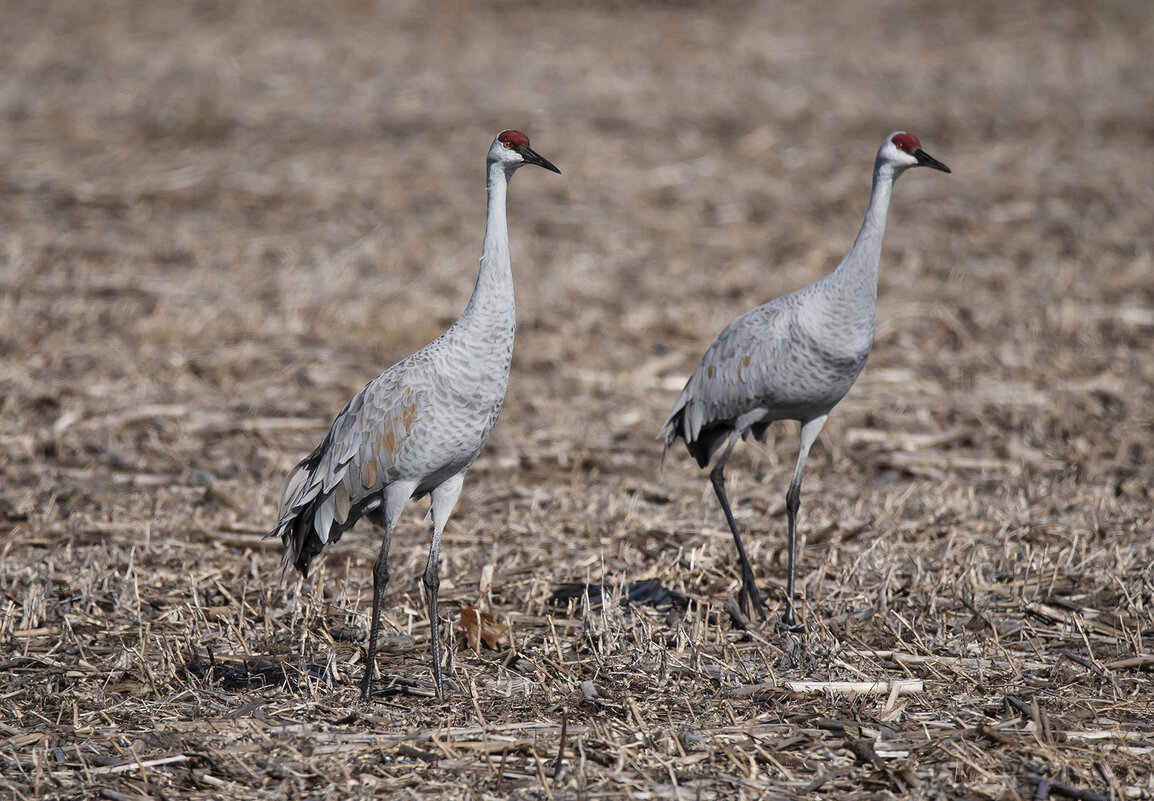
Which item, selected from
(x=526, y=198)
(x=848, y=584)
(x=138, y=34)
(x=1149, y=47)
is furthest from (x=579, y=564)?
(x=1149, y=47)

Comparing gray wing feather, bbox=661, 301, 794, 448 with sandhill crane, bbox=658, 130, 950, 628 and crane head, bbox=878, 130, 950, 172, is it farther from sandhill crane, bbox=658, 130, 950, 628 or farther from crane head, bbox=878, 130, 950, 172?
crane head, bbox=878, 130, 950, 172

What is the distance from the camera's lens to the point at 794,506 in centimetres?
543

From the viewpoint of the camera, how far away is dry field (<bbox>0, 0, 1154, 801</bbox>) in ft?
12.7

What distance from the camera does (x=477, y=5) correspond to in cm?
1825

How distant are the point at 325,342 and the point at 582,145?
5.50 meters

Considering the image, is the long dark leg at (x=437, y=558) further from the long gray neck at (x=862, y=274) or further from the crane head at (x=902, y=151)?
the crane head at (x=902, y=151)

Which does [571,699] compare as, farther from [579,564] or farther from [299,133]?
[299,133]

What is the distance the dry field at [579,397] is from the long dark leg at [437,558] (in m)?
0.13

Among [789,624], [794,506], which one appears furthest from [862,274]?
[789,624]

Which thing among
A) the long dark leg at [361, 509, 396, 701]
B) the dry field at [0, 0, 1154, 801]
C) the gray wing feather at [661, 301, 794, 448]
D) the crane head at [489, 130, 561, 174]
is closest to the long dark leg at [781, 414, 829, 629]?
the dry field at [0, 0, 1154, 801]

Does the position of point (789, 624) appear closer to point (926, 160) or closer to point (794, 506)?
point (794, 506)

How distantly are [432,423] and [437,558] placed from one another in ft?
1.86

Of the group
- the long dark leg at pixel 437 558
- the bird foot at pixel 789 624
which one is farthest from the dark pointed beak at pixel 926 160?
the long dark leg at pixel 437 558

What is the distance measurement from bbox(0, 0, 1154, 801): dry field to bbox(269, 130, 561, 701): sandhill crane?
0.53 m
